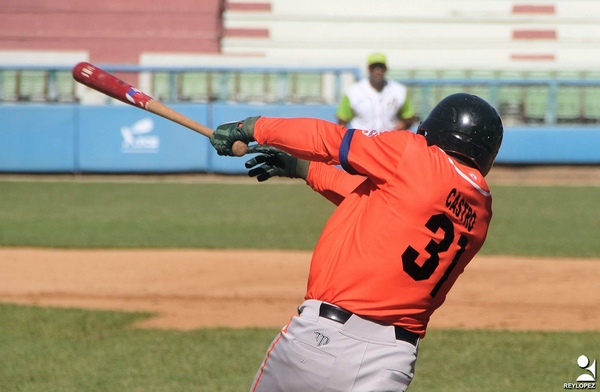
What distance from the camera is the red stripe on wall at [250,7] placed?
27734 mm

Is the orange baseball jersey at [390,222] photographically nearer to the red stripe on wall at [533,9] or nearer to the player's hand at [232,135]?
the player's hand at [232,135]

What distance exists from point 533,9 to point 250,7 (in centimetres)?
902

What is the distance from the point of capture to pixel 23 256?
1025 centimetres

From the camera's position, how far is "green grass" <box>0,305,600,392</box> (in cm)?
562

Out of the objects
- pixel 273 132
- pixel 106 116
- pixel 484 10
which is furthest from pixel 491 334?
pixel 484 10

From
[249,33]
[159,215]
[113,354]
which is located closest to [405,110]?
[159,215]

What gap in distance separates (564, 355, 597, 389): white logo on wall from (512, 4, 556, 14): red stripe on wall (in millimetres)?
23262

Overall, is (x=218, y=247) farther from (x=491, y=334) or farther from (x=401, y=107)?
(x=491, y=334)

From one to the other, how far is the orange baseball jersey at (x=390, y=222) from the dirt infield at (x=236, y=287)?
430 cm

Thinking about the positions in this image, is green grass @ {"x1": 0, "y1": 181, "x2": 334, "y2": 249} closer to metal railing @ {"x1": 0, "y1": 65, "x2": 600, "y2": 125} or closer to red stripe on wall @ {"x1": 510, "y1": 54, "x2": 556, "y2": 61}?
metal railing @ {"x1": 0, "y1": 65, "x2": 600, "y2": 125}

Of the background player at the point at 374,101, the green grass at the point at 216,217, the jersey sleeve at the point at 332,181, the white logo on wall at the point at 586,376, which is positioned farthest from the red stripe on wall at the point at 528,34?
the jersey sleeve at the point at 332,181

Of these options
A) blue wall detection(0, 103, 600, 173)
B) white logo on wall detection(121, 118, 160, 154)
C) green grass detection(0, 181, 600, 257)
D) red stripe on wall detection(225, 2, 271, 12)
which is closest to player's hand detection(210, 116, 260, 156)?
green grass detection(0, 181, 600, 257)

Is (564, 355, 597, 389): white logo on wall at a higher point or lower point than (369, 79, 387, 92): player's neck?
lower

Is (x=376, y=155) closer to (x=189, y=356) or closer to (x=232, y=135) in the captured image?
(x=232, y=135)
